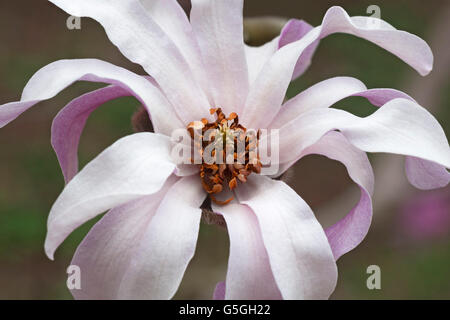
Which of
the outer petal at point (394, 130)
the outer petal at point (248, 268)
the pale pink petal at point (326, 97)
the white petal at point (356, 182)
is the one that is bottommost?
the outer petal at point (248, 268)

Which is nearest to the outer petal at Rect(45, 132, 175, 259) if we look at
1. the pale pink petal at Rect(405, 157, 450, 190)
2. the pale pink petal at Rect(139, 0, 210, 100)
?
the pale pink petal at Rect(139, 0, 210, 100)

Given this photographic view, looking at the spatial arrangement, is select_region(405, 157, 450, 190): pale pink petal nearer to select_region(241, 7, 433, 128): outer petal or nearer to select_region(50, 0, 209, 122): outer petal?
select_region(241, 7, 433, 128): outer petal

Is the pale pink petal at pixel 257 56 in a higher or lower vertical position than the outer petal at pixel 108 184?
higher

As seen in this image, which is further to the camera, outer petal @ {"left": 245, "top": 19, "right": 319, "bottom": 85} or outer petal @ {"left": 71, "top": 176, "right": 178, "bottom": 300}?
outer petal @ {"left": 245, "top": 19, "right": 319, "bottom": 85}

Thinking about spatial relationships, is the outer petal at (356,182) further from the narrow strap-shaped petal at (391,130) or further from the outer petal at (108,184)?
the outer petal at (108,184)

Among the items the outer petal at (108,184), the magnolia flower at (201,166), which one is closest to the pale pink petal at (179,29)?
the magnolia flower at (201,166)

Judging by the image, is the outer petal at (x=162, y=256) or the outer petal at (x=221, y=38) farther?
the outer petal at (x=221, y=38)
